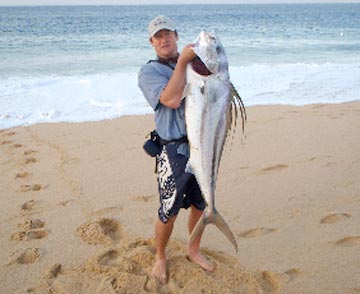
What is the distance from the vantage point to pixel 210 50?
230 cm

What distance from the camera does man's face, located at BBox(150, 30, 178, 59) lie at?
281 cm

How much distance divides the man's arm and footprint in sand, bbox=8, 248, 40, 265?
5.92 feet

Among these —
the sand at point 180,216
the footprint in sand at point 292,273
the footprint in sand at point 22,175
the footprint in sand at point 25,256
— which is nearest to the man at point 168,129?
the sand at point 180,216

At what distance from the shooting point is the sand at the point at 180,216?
316 cm

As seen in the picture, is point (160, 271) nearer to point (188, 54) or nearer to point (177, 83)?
point (177, 83)

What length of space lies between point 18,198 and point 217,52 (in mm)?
3192

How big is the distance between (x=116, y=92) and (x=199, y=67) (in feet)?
27.8

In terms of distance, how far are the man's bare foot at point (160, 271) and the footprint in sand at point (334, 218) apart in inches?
61.9

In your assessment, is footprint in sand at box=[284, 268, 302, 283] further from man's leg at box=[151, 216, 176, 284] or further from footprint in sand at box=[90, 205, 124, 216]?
footprint in sand at box=[90, 205, 124, 216]

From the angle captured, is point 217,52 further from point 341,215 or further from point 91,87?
point 91,87

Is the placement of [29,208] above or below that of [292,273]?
below

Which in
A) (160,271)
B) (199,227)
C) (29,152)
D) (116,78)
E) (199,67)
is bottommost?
(116,78)

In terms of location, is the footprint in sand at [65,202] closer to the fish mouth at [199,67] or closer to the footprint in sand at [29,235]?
the footprint in sand at [29,235]

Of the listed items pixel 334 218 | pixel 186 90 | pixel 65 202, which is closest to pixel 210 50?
A: pixel 186 90
